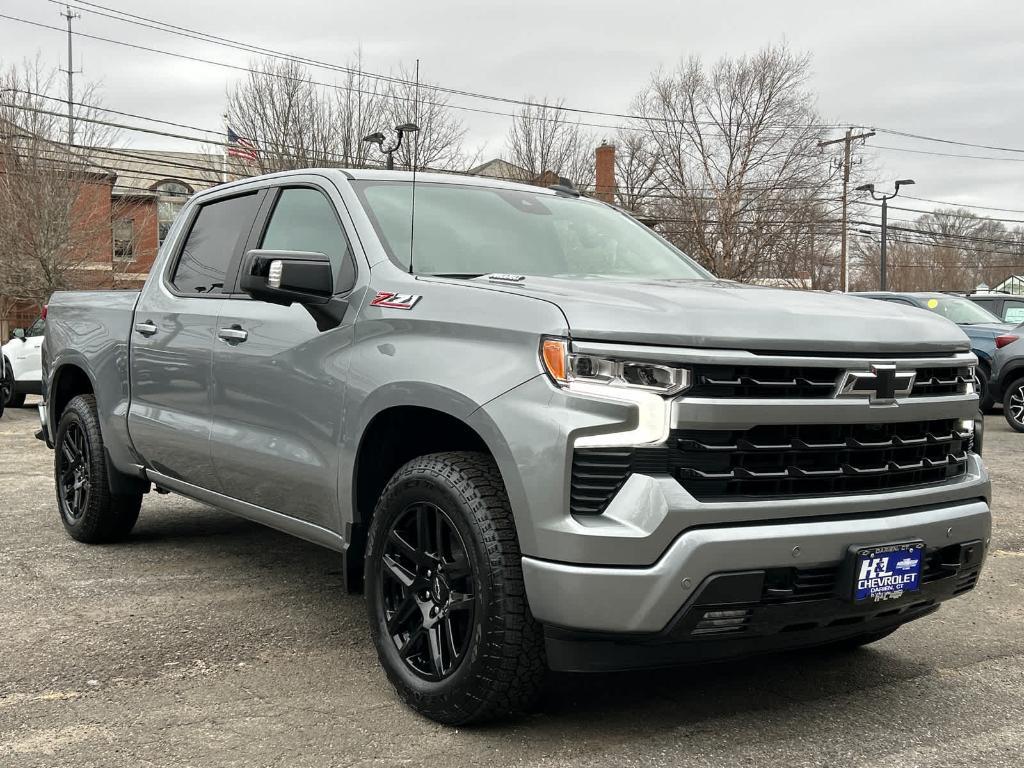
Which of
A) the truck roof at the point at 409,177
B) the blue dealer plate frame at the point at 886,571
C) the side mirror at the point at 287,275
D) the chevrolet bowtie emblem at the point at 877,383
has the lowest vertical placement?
the blue dealer plate frame at the point at 886,571

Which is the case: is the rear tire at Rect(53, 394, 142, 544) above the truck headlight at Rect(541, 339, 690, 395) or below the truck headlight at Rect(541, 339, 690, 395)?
below

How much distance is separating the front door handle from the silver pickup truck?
0.01 meters

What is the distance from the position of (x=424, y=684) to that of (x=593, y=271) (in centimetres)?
181

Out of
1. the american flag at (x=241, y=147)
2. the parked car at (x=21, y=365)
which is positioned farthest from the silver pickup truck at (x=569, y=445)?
the american flag at (x=241, y=147)

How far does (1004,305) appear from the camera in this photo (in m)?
16.3

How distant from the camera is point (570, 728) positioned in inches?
132

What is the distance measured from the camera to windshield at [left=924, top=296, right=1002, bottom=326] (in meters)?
14.6

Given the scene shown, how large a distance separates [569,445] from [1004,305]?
15.4 meters

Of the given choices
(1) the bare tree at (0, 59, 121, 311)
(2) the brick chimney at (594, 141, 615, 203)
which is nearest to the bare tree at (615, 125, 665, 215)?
(2) the brick chimney at (594, 141, 615, 203)

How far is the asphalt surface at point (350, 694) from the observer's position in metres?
3.18

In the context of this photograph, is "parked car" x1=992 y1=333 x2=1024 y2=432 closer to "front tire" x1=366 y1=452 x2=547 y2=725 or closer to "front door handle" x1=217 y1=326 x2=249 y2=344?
"front door handle" x1=217 y1=326 x2=249 y2=344

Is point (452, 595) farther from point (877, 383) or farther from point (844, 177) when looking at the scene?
point (844, 177)

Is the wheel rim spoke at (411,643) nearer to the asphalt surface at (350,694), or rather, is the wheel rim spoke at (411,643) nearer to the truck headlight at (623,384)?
the asphalt surface at (350,694)

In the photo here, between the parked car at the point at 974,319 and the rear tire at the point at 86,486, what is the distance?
33.7 feet
